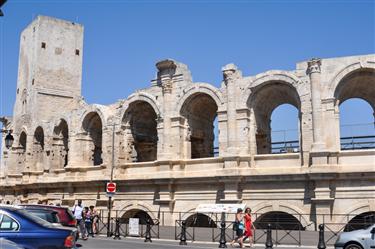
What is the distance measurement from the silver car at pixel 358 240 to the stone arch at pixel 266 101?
9.49 metres

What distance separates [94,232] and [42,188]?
13423mm

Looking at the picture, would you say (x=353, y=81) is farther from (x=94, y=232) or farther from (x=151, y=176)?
(x=94, y=232)

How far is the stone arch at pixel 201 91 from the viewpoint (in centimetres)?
2564

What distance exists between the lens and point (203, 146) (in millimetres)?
29500

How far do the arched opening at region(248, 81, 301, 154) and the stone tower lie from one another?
18.5m

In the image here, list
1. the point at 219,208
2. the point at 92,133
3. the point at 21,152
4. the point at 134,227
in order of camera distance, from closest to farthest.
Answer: the point at 134,227
the point at 219,208
the point at 92,133
the point at 21,152

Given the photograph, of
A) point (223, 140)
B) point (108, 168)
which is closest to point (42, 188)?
point (108, 168)

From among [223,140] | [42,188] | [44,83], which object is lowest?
[42,188]

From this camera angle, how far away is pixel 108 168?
29.6 meters

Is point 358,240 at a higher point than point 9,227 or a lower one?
lower

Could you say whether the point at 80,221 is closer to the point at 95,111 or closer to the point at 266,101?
the point at 266,101

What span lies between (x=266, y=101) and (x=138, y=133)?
923 centimetres

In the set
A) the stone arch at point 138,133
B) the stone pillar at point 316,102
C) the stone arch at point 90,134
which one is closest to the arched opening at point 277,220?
the stone pillar at point 316,102

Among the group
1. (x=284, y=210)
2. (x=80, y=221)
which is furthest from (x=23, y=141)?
(x=284, y=210)
